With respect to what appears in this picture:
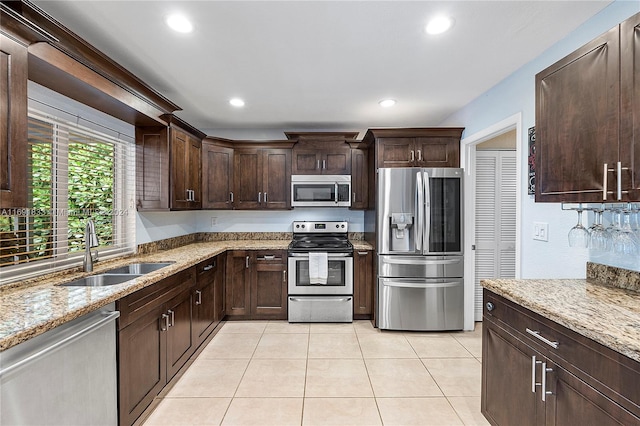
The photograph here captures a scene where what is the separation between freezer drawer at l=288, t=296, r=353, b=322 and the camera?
3682mm

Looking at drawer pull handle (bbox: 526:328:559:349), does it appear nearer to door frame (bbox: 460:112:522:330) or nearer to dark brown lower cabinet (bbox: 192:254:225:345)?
door frame (bbox: 460:112:522:330)

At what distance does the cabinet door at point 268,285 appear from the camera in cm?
377

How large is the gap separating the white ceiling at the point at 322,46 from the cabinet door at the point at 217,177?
71 centimetres

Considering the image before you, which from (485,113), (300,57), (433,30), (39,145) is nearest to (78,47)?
(39,145)

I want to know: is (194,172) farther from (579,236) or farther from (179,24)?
(579,236)

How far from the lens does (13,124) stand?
1384 millimetres

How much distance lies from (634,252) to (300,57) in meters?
2.33

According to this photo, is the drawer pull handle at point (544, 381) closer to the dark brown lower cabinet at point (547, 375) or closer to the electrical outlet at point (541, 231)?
the dark brown lower cabinet at point (547, 375)

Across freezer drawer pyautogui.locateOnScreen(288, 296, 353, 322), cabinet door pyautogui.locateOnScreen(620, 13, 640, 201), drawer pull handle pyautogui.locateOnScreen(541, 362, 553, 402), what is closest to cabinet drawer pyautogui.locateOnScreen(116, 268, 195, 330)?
freezer drawer pyautogui.locateOnScreen(288, 296, 353, 322)

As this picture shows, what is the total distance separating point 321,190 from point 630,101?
9.86 ft

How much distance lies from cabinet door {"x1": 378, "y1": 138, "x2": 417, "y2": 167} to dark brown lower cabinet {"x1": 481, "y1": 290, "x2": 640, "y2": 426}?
1.97 m

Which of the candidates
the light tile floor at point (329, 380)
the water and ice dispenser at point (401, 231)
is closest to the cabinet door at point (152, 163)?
the light tile floor at point (329, 380)

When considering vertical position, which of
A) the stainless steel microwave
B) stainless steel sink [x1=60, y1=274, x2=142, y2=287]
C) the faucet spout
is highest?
the stainless steel microwave

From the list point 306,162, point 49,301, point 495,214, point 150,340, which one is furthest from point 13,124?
point 495,214
